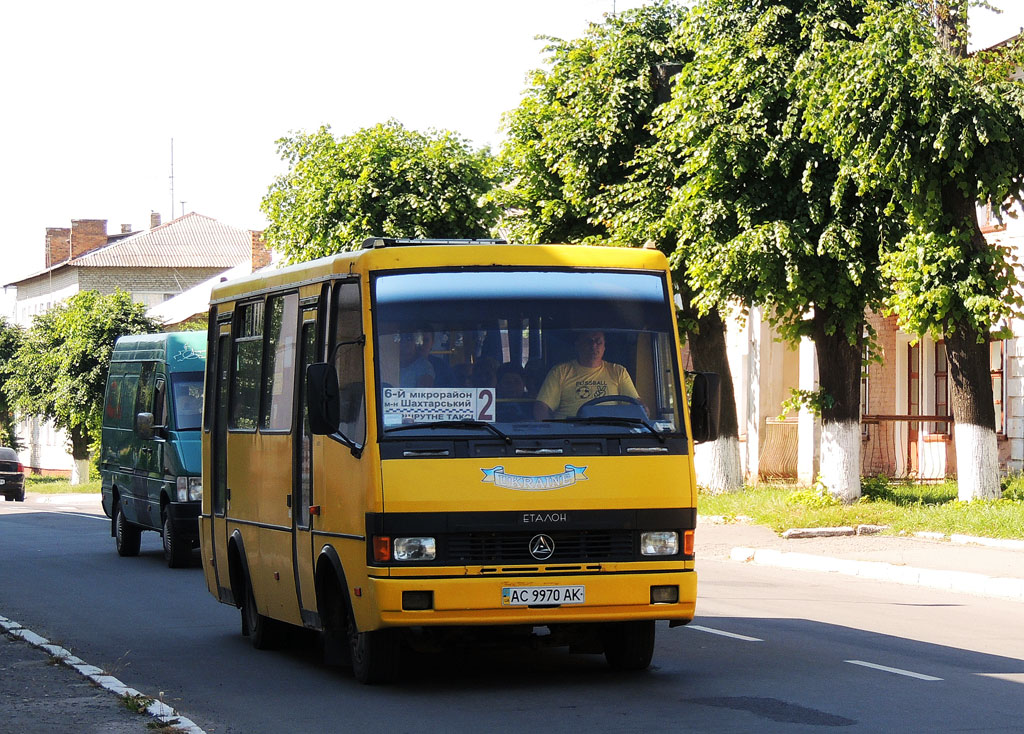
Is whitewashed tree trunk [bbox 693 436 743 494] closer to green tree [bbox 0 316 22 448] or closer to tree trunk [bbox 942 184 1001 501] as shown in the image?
tree trunk [bbox 942 184 1001 501]

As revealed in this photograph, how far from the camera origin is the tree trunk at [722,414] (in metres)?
29.1

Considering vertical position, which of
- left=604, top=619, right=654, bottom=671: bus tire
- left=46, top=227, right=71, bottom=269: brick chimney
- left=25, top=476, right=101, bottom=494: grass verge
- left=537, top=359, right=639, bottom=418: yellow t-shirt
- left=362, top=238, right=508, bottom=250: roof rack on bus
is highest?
left=46, top=227, right=71, bottom=269: brick chimney

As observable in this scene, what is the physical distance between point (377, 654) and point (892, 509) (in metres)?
14.4

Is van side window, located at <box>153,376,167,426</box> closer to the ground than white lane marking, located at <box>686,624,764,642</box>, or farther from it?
farther from it

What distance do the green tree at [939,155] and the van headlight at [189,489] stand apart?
9294mm

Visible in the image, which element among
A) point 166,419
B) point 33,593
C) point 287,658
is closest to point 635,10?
point 166,419

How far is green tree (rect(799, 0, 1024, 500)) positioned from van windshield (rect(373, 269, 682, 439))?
11.5m

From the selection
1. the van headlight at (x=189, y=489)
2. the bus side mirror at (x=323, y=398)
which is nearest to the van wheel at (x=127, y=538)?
the van headlight at (x=189, y=489)

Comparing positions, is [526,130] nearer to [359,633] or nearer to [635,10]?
[635,10]

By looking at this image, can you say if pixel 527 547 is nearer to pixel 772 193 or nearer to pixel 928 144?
pixel 928 144

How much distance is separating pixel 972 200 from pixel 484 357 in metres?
14.0

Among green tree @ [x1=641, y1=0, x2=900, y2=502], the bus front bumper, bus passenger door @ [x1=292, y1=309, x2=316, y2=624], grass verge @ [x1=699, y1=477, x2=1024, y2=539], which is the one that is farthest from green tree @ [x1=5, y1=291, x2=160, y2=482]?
the bus front bumper

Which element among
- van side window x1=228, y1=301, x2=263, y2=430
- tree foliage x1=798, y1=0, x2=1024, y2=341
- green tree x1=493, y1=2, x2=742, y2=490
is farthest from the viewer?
green tree x1=493, y1=2, x2=742, y2=490

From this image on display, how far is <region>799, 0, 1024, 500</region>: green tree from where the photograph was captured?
67.4ft
